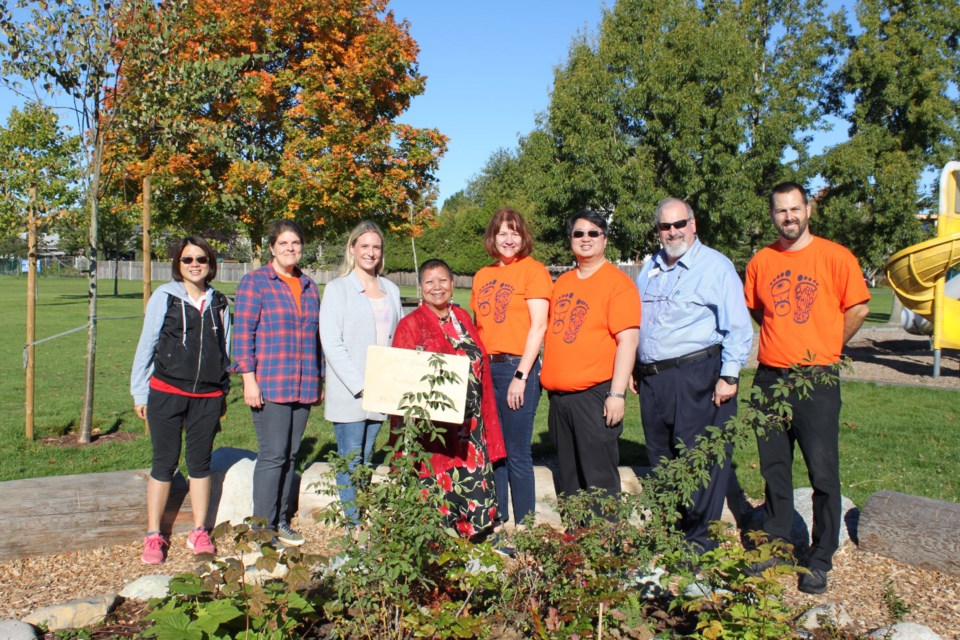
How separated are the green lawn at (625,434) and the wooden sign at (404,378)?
11.2 feet

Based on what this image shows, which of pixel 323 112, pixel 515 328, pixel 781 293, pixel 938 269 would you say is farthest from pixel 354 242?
pixel 323 112

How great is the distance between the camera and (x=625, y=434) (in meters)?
8.07

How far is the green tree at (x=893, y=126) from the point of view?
59.9 feet

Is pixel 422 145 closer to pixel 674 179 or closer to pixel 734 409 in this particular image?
pixel 674 179

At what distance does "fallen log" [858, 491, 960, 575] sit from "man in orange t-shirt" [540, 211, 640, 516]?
1.70 m

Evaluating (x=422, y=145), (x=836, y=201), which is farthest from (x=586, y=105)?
(x=836, y=201)

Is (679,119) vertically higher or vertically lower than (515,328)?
Answer: higher

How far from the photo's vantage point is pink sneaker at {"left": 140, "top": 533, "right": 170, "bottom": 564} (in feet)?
14.3

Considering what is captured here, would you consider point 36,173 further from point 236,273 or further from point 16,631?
point 236,273

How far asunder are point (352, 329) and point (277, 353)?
478 millimetres

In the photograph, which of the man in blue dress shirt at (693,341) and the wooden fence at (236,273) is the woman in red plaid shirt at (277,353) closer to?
the man in blue dress shirt at (693,341)

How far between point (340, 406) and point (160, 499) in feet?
3.99

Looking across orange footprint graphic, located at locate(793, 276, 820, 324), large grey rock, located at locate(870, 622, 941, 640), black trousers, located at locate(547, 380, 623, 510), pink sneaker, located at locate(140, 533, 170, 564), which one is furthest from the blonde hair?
large grey rock, located at locate(870, 622, 941, 640)

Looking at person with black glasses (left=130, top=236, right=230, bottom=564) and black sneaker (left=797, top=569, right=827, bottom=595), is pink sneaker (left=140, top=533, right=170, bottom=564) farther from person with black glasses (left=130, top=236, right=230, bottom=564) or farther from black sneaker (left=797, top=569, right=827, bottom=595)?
black sneaker (left=797, top=569, right=827, bottom=595)
